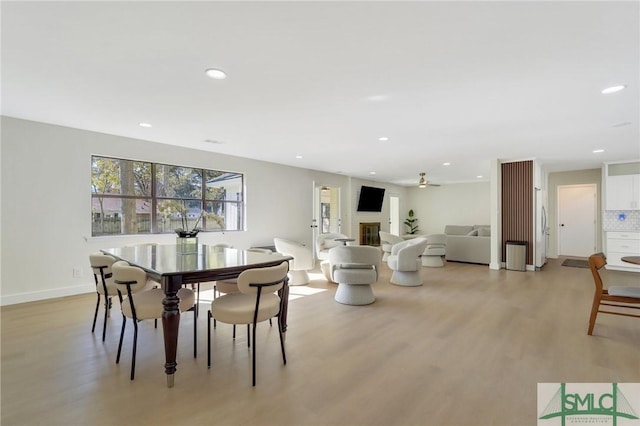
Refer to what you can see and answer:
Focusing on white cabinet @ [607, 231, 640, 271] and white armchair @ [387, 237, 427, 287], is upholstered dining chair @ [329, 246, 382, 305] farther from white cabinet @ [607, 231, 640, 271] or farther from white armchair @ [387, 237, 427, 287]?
white cabinet @ [607, 231, 640, 271]

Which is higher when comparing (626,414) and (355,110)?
(355,110)

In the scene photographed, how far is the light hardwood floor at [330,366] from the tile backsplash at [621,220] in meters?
4.59

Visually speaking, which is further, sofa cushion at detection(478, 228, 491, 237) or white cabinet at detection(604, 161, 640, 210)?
sofa cushion at detection(478, 228, 491, 237)

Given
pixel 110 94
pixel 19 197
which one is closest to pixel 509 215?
pixel 110 94

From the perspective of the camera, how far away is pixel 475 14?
184 cm

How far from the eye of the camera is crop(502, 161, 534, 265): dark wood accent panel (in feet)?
21.5

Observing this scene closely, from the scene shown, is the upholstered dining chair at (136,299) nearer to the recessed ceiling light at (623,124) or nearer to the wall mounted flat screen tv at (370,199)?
the recessed ceiling light at (623,124)

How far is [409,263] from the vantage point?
5.03 m

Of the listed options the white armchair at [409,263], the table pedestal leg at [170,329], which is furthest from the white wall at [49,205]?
the white armchair at [409,263]

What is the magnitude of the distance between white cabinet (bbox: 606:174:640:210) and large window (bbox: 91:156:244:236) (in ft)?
28.0

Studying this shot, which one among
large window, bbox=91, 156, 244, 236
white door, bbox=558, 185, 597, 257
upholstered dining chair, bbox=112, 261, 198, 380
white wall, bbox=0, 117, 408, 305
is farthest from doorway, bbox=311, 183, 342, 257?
white door, bbox=558, 185, 597, 257

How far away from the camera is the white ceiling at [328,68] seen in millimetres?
1871

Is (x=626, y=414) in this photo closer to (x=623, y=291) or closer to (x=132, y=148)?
(x=623, y=291)

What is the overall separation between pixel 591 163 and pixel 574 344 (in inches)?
250
